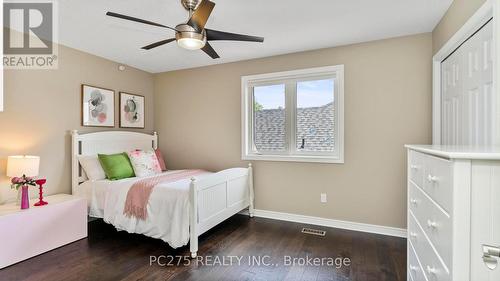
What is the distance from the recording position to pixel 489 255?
0.89m

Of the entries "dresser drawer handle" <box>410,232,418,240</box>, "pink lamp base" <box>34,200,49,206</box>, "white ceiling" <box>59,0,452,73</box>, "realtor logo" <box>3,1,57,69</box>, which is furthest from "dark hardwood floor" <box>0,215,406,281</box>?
"white ceiling" <box>59,0,452,73</box>

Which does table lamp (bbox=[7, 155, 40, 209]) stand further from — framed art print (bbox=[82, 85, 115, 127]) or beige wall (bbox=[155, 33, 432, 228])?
beige wall (bbox=[155, 33, 432, 228])

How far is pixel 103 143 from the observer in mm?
3617

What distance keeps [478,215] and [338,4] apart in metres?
2.02

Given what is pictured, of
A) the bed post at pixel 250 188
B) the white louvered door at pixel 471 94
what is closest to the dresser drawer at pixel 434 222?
the white louvered door at pixel 471 94

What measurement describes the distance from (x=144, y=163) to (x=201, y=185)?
132cm

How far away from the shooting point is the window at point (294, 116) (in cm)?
332

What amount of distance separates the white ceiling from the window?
1.39 feet

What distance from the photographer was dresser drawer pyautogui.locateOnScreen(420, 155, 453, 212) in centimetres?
100

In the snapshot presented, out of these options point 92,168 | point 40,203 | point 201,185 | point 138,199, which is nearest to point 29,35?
point 92,168

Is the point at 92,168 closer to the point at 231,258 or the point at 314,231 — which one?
the point at 231,258

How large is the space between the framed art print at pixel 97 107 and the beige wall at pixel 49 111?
0.07 meters

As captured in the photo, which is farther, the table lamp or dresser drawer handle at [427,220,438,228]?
the table lamp

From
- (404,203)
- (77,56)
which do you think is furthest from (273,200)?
(77,56)
